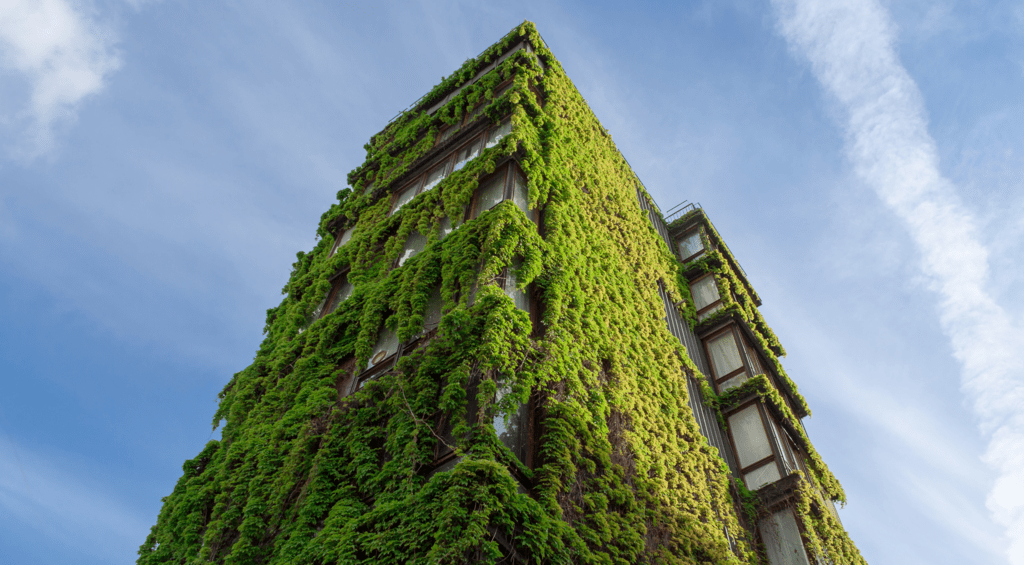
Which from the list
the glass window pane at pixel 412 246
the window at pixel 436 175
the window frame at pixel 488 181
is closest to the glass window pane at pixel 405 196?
the window at pixel 436 175

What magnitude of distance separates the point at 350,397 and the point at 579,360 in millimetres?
4233

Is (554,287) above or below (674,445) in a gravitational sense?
above

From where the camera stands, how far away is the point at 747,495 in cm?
1526

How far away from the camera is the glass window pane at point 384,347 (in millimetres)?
12977

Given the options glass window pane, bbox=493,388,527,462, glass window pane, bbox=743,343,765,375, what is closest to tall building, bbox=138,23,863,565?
glass window pane, bbox=493,388,527,462

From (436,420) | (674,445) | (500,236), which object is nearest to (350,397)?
(436,420)

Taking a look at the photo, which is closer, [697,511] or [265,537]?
[265,537]

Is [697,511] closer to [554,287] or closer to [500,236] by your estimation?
[554,287]

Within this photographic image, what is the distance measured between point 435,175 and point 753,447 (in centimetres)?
1217

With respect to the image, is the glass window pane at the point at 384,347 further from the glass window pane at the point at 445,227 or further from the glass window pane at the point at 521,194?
the glass window pane at the point at 521,194

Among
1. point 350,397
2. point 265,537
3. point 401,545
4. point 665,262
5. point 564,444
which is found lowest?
point 401,545

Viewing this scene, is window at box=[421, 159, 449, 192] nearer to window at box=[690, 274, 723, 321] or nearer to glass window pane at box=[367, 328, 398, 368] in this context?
glass window pane at box=[367, 328, 398, 368]

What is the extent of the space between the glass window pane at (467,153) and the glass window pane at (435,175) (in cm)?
47

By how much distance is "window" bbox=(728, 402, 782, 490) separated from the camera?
52.4ft
